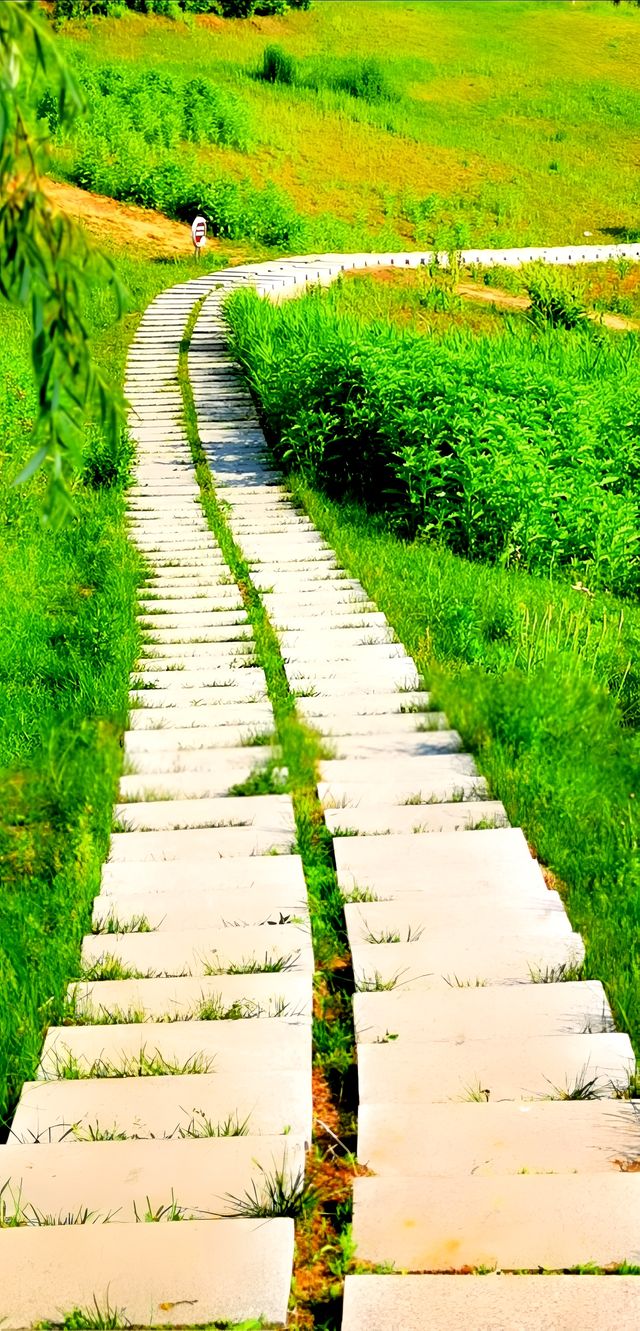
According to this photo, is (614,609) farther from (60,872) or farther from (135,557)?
(60,872)

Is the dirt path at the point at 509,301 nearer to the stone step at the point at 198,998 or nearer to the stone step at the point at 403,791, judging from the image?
the stone step at the point at 403,791

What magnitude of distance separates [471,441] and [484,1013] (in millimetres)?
6073

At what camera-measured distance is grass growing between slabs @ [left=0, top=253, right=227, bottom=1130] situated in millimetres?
3697

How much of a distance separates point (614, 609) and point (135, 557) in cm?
320

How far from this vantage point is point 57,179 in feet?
82.6

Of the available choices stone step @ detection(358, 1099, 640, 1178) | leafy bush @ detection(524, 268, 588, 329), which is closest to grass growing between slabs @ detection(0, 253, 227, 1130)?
stone step @ detection(358, 1099, 640, 1178)

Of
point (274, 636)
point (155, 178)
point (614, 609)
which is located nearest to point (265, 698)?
point (274, 636)

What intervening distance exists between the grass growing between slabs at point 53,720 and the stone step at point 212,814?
4.3 inches

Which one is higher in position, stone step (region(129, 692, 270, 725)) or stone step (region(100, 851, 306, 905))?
stone step (region(100, 851, 306, 905))

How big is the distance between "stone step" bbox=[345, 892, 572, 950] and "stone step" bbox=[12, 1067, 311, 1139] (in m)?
0.76

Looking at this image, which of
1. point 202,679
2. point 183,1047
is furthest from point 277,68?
point 183,1047

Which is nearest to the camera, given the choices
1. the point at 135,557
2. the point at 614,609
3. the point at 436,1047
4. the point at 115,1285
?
the point at 115,1285

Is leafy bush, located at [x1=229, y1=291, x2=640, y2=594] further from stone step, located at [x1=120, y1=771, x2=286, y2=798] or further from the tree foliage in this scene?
the tree foliage

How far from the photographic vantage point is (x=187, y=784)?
16.5 ft
